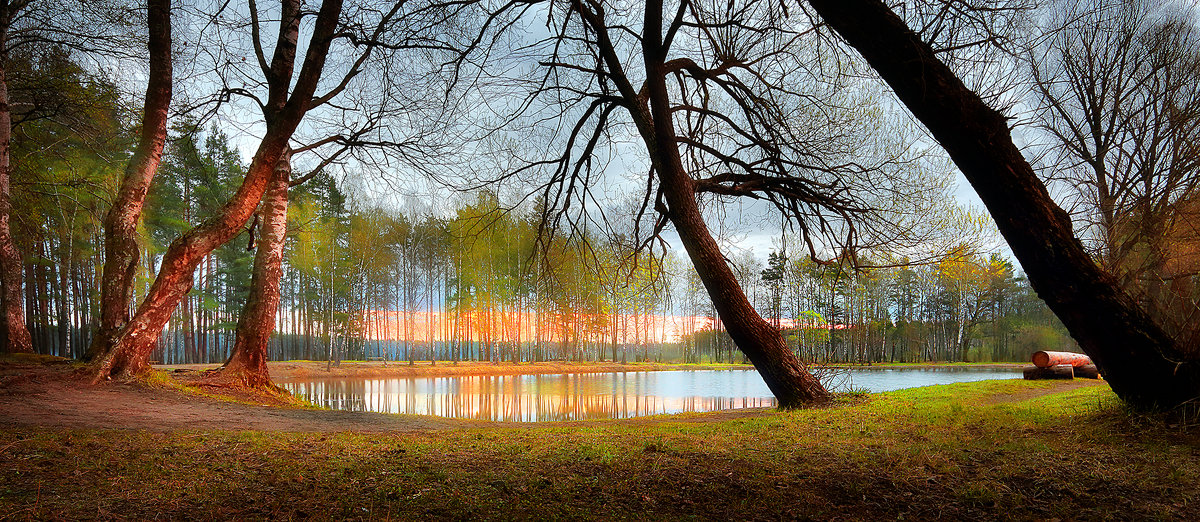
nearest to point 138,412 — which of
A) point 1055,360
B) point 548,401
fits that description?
point 548,401

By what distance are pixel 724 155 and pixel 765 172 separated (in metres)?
0.60

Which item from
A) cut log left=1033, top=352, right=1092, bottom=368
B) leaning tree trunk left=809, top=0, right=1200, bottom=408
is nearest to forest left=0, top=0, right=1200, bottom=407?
leaning tree trunk left=809, top=0, right=1200, bottom=408

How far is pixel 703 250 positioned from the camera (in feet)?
23.5

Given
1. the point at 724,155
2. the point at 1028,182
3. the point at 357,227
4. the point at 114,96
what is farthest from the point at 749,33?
the point at 357,227

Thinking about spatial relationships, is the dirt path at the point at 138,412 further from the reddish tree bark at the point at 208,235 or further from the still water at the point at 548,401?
the still water at the point at 548,401

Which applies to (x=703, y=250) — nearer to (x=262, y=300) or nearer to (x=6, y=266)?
(x=262, y=300)

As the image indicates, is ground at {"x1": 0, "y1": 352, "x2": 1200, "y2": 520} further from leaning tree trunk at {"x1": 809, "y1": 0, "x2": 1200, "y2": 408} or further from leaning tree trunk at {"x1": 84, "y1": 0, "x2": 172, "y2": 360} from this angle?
leaning tree trunk at {"x1": 84, "y1": 0, "x2": 172, "y2": 360}

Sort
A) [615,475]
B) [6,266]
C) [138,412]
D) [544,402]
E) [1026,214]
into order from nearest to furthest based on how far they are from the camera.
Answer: [615,475] → [1026,214] → [138,412] → [6,266] → [544,402]

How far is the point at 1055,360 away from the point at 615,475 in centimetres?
1545

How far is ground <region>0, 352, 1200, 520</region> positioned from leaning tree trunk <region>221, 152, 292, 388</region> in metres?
4.77

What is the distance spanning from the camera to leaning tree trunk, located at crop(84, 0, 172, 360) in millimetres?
7938

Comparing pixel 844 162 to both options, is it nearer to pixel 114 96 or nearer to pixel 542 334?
pixel 114 96

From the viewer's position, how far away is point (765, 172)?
774 cm

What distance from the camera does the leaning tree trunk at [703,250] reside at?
7.00 meters
